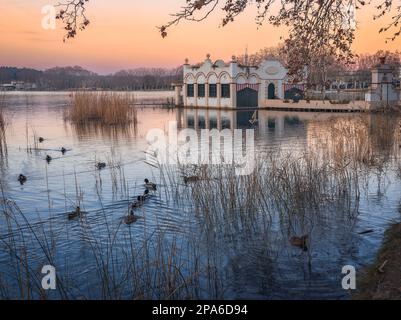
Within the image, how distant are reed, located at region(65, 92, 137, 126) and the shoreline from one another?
26.2 meters

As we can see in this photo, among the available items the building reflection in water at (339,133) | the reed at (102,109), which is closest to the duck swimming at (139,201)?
the building reflection in water at (339,133)

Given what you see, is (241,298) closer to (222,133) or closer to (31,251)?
(31,251)

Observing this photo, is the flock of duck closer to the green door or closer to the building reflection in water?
the building reflection in water

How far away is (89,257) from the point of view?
7.90 meters

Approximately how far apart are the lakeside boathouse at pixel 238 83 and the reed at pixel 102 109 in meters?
19.1

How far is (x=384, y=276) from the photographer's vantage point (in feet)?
21.0

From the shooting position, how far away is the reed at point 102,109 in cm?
3288

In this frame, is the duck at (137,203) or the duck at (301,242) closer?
the duck at (301,242)

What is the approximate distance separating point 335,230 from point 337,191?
2.03 meters

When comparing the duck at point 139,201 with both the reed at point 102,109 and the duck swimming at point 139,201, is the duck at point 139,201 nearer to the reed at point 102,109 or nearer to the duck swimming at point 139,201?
the duck swimming at point 139,201

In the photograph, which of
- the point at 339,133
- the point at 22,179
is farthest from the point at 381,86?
the point at 22,179

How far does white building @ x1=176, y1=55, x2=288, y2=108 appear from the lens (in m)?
52.3

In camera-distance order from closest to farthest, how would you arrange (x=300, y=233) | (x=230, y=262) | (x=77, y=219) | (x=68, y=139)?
(x=230, y=262) → (x=300, y=233) → (x=77, y=219) → (x=68, y=139)
